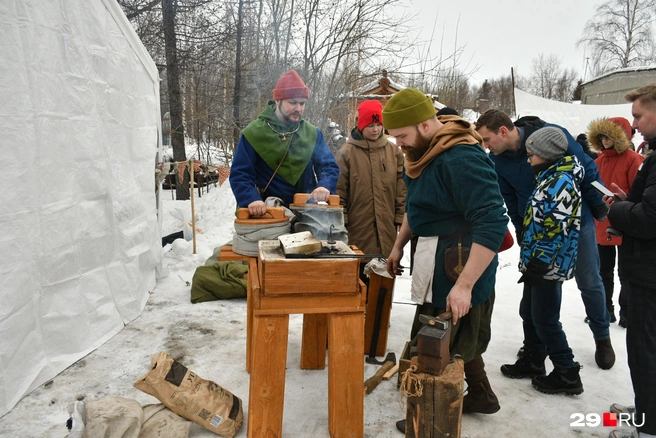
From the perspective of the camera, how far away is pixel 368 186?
3689mm

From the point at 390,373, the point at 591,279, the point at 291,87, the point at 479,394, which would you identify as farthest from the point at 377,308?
the point at 291,87

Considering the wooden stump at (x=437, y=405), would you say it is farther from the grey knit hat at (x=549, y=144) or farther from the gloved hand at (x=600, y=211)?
the gloved hand at (x=600, y=211)

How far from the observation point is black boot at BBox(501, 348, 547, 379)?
3.03 m

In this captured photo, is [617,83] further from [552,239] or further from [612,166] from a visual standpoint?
Answer: [552,239]

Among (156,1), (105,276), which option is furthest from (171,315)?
(156,1)

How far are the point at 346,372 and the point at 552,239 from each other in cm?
147

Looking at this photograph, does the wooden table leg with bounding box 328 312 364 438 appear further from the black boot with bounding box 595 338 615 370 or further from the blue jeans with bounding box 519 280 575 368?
the black boot with bounding box 595 338 615 370

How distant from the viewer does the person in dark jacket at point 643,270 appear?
202 cm

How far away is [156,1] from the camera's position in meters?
8.95

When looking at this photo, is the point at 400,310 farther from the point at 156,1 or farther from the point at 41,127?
the point at 156,1

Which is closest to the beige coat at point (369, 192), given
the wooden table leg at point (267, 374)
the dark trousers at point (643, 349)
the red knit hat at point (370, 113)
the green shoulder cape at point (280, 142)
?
the red knit hat at point (370, 113)

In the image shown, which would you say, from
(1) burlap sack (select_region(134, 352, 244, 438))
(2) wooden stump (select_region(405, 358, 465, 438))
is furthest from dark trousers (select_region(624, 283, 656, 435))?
(1) burlap sack (select_region(134, 352, 244, 438))

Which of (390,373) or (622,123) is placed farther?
(622,123)

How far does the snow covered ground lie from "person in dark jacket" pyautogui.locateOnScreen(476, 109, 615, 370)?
332mm
